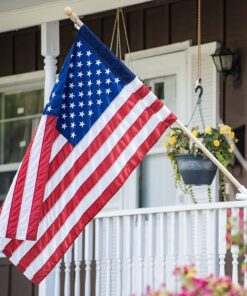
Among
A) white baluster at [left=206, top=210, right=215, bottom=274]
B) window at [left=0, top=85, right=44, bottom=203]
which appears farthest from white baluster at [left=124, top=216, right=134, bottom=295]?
window at [left=0, top=85, right=44, bottom=203]

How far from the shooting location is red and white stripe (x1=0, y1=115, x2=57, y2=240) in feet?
28.9

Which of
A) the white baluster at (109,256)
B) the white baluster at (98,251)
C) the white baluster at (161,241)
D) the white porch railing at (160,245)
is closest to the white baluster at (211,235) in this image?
the white porch railing at (160,245)

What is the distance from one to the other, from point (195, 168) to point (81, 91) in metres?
1.56

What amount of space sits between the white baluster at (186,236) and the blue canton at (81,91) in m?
1.15

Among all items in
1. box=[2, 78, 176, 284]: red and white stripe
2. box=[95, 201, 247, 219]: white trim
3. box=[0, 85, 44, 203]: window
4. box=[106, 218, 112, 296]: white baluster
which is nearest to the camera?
box=[2, 78, 176, 284]: red and white stripe

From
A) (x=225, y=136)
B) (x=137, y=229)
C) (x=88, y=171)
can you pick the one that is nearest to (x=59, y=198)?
Answer: (x=88, y=171)

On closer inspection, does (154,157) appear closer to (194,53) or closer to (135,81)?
(194,53)

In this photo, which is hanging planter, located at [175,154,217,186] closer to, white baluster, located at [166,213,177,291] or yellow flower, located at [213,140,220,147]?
yellow flower, located at [213,140,220,147]

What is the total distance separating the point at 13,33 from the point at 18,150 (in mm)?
1336

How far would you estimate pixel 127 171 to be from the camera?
861 centimetres

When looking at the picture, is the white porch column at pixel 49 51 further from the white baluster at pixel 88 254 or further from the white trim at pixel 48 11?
the white baluster at pixel 88 254

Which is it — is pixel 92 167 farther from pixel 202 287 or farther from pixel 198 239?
pixel 202 287

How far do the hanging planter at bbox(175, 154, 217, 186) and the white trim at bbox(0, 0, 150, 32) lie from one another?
1552 mm

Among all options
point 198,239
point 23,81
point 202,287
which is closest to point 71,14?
point 198,239
